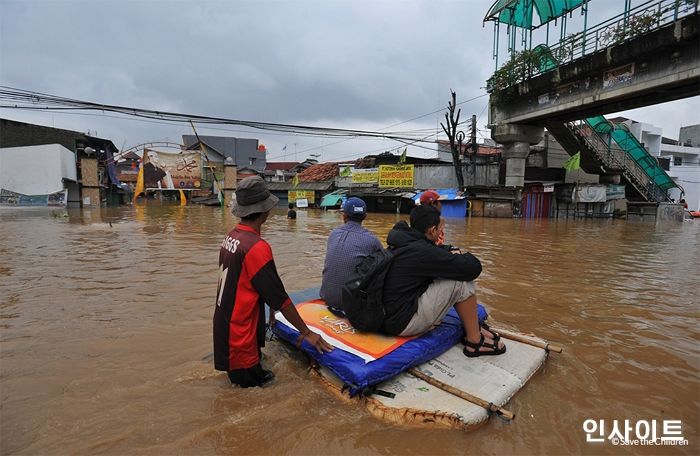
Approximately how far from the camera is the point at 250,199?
2.75 metres

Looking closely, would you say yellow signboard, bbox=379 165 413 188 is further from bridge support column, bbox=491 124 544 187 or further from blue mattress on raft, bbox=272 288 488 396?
blue mattress on raft, bbox=272 288 488 396

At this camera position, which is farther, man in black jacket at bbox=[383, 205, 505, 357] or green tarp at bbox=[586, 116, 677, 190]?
green tarp at bbox=[586, 116, 677, 190]

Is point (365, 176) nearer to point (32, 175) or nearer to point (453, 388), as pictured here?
point (32, 175)

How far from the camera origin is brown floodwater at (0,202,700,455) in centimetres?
227

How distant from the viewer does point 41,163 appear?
72.0 feet

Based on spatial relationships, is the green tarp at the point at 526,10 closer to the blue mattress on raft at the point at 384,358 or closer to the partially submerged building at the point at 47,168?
the blue mattress on raft at the point at 384,358

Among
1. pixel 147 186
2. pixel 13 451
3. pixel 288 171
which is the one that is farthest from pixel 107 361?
pixel 288 171

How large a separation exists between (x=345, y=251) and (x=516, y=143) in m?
21.2

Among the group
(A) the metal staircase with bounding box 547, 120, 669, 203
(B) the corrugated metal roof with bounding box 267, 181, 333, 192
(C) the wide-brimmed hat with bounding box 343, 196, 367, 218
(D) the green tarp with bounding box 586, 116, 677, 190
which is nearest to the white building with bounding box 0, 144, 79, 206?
(B) the corrugated metal roof with bounding box 267, 181, 333, 192

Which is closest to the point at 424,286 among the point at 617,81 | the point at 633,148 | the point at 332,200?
the point at 617,81

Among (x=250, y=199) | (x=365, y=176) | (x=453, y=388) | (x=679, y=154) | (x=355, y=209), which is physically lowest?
(x=453, y=388)

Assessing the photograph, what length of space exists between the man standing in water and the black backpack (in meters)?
0.41

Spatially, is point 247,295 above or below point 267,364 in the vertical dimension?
above

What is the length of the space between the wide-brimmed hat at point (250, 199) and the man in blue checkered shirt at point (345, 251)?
0.93 meters
